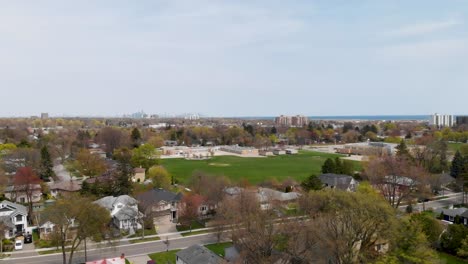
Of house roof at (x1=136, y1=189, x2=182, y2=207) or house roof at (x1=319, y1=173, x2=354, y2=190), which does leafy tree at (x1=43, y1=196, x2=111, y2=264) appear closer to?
house roof at (x1=136, y1=189, x2=182, y2=207)

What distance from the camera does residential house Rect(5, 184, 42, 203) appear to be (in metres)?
41.8

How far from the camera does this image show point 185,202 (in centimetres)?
3466

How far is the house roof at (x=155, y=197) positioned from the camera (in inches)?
1371

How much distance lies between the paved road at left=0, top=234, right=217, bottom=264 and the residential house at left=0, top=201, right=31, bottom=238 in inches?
222

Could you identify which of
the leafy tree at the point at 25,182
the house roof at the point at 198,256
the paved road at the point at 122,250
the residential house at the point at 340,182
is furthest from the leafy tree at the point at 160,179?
the house roof at the point at 198,256

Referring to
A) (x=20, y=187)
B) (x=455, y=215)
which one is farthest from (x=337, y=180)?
(x=20, y=187)

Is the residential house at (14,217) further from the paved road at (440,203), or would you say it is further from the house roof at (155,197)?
the paved road at (440,203)

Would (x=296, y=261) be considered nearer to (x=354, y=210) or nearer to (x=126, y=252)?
(x=354, y=210)

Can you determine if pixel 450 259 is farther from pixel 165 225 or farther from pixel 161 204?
pixel 161 204

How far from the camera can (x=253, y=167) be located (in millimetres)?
69625

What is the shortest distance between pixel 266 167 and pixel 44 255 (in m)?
47.1

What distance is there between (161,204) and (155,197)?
1.04 m

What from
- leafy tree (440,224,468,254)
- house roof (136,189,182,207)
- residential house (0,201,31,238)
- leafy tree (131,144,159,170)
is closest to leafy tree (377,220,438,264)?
leafy tree (440,224,468,254)

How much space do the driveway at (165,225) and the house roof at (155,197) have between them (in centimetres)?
188
